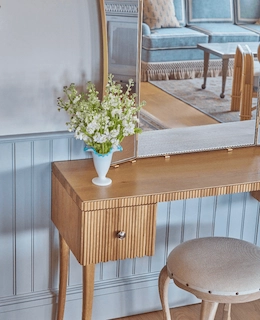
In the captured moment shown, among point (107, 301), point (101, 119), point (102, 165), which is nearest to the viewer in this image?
point (101, 119)

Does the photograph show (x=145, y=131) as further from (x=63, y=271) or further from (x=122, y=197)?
(x=63, y=271)

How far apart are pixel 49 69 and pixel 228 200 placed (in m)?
1.04

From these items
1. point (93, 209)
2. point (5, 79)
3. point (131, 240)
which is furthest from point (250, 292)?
point (5, 79)

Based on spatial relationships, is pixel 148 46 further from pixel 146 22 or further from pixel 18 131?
pixel 18 131

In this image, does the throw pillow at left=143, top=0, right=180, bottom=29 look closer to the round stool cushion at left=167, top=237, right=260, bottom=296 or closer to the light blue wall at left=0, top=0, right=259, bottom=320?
the light blue wall at left=0, top=0, right=259, bottom=320

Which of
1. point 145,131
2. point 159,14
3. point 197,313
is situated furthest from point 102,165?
point 197,313

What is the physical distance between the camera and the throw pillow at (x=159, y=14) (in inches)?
97.3

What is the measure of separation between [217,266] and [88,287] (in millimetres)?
474

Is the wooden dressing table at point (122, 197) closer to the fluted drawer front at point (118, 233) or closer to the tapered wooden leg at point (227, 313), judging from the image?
the fluted drawer front at point (118, 233)

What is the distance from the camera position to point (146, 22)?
98.0 inches

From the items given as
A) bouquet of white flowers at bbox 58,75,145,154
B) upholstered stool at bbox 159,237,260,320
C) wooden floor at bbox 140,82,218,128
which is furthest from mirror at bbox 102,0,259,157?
upholstered stool at bbox 159,237,260,320

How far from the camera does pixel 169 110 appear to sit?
2658 millimetres

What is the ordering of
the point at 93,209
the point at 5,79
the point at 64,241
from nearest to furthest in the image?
the point at 93,209, the point at 5,79, the point at 64,241

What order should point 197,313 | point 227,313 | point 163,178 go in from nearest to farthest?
point 163,178, point 227,313, point 197,313
